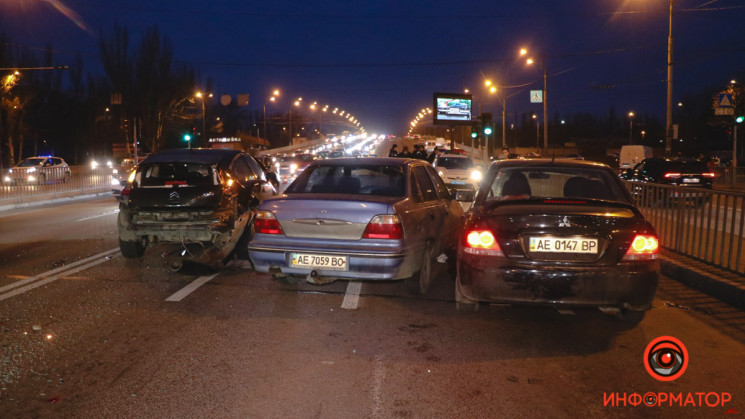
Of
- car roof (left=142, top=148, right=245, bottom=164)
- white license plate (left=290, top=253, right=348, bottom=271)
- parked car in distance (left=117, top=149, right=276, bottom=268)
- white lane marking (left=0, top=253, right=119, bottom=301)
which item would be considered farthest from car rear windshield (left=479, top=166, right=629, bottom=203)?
white lane marking (left=0, top=253, right=119, bottom=301)

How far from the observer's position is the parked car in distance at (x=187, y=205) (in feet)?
28.3

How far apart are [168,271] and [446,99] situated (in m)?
42.1

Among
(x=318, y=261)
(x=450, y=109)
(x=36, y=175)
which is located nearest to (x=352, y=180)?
(x=318, y=261)

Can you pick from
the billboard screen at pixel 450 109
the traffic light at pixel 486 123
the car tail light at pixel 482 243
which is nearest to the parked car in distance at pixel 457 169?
the traffic light at pixel 486 123

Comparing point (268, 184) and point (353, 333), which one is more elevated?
point (268, 184)

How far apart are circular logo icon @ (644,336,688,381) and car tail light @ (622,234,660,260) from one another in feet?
2.54

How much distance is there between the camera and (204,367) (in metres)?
4.72

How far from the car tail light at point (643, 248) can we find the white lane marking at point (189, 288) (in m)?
4.64

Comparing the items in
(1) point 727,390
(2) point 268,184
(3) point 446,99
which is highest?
(3) point 446,99

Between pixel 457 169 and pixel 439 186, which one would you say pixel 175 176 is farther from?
pixel 457 169

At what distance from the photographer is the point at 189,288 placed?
24.6 feet

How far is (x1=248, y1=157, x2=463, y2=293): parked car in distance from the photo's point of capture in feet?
20.7

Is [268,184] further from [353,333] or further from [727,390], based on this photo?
[727,390]

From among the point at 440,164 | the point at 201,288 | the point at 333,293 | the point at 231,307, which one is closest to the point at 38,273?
the point at 201,288
